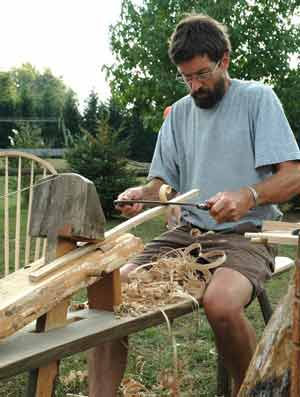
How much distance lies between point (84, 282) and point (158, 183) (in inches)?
→ 47.3

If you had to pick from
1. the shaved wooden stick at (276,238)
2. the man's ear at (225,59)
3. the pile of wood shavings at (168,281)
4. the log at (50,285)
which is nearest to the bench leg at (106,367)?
the pile of wood shavings at (168,281)

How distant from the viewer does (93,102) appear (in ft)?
75.4

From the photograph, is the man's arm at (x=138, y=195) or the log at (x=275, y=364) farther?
the man's arm at (x=138, y=195)

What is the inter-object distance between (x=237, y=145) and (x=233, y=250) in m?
0.52

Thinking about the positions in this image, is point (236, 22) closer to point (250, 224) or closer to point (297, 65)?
point (297, 65)

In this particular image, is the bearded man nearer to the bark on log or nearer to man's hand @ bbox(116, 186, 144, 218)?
man's hand @ bbox(116, 186, 144, 218)

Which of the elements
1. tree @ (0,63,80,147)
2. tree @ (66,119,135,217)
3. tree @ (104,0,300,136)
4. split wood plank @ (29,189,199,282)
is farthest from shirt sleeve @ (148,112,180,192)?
Result: tree @ (0,63,80,147)

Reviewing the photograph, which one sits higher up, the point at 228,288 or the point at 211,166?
the point at 211,166

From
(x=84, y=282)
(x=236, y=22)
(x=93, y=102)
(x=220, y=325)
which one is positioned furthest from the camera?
(x=93, y=102)

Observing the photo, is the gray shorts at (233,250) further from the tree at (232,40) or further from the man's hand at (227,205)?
the tree at (232,40)

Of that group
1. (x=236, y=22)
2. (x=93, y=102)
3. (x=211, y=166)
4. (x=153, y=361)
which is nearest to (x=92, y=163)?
(x=236, y=22)

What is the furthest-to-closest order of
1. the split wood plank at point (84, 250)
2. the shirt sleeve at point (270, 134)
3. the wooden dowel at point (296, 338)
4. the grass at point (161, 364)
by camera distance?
the grass at point (161, 364) < the shirt sleeve at point (270, 134) < the split wood plank at point (84, 250) < the wooden dowel at point (296, 338)

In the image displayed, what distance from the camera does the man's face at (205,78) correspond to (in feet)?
9.89

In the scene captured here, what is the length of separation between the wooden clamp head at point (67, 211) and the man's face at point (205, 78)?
992 millimetres
